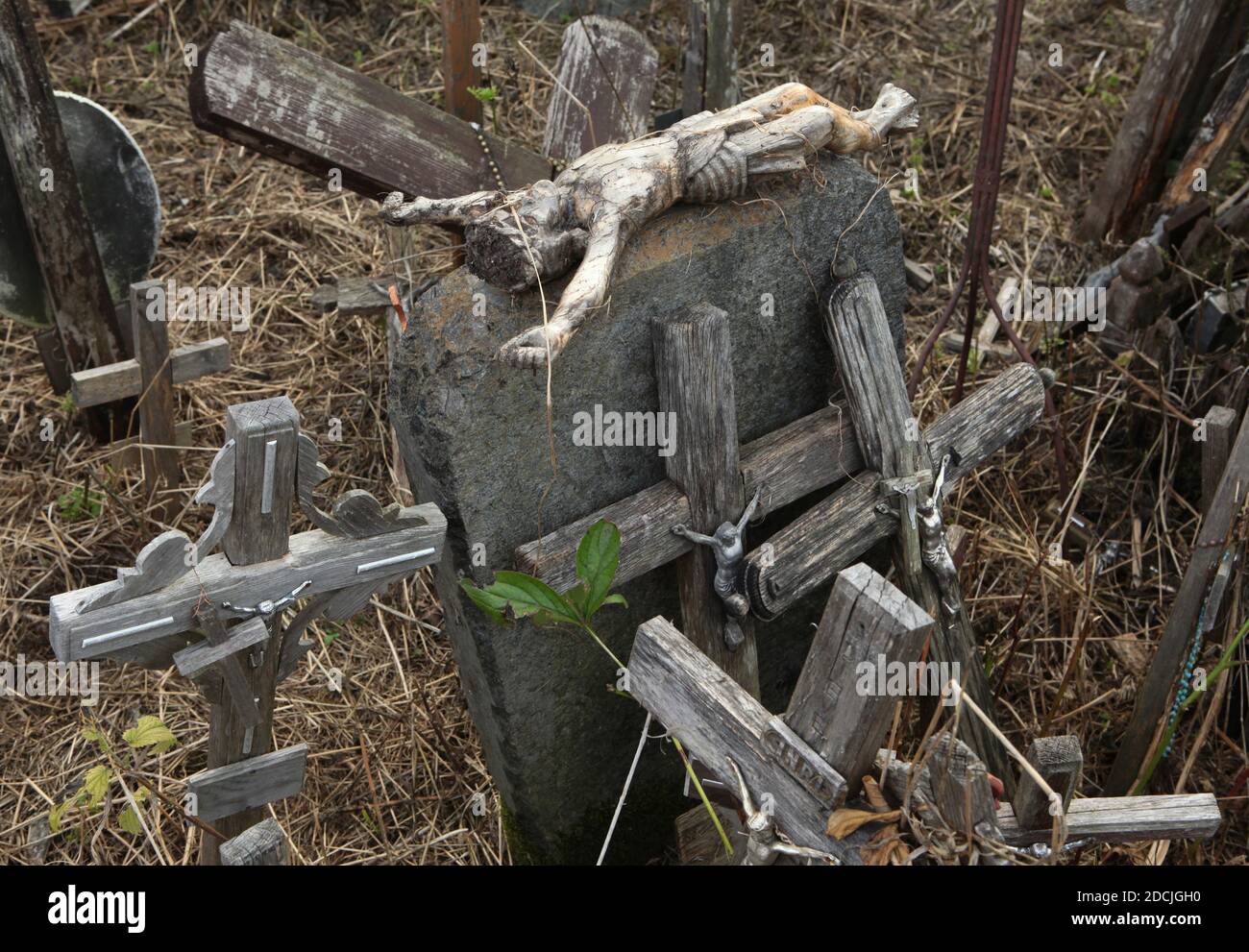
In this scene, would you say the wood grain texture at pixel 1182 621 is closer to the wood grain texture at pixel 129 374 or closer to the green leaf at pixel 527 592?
the green leaf at pixel 527 592

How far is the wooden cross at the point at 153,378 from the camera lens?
4.02 meters

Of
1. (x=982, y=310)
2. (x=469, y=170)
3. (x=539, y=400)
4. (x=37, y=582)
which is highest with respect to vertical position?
(x=469, y=170)

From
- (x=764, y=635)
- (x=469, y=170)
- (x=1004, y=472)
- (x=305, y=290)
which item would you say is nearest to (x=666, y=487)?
(x=764, y=635)

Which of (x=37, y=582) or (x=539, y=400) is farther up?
(x=539, y=400)

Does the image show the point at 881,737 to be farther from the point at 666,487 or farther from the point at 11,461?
the point at 11,461

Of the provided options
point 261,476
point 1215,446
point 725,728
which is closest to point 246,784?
point 261,476

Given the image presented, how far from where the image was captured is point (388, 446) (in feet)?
14.8

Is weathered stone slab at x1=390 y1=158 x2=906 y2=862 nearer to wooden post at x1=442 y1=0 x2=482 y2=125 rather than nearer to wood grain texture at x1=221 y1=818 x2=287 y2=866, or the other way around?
wood grain texture at x1=221 y1=818 x2=287 y2=866

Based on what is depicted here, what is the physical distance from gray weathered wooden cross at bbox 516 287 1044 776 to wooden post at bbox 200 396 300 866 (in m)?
0.59

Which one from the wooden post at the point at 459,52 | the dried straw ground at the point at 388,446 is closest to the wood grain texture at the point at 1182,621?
the dried straw ground at the point at 388,446

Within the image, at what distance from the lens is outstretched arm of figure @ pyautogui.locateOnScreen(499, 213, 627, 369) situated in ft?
7.82

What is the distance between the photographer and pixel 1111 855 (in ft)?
11.0

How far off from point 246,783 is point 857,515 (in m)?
1.55
